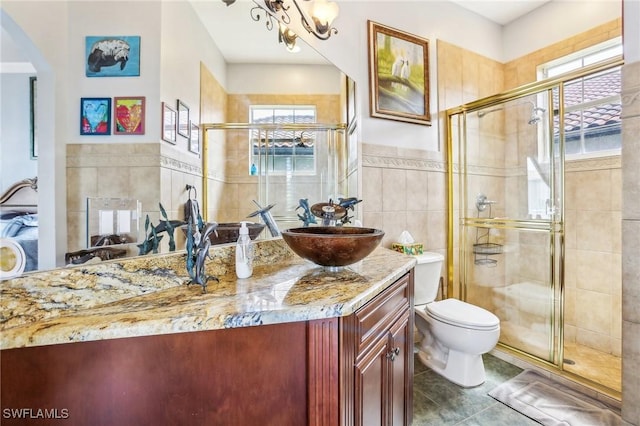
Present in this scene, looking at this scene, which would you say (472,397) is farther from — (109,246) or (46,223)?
(46,223)

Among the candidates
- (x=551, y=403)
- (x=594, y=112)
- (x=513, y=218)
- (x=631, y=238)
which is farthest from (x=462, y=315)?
(x=594, y=112)

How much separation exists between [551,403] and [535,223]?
121cm

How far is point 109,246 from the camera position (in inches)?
33.9

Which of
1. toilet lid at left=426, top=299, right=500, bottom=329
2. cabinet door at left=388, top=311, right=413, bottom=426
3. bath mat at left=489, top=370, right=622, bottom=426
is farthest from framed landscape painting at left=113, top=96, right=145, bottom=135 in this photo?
bath mat at left=489, top=370, right=622, bottom=426

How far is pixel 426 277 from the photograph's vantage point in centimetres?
221

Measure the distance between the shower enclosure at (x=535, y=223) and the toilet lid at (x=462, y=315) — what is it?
622 millimetres

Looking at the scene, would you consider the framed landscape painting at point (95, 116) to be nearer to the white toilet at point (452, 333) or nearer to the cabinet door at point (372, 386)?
the cabinet door at point (372, 386)

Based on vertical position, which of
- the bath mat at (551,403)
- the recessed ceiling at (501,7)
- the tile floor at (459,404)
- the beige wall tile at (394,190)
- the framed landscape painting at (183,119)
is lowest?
the tile floor at (459,404)

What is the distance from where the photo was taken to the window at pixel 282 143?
4.34ft

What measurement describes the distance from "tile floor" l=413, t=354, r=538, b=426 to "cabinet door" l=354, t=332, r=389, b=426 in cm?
67

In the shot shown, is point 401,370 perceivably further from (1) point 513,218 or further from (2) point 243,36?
(1) point 513,218

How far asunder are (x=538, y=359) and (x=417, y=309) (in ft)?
2.90

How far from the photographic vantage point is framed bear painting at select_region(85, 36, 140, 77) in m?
0.80

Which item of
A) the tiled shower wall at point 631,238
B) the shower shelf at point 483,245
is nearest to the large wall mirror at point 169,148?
the tiled shower wall at point 631,238
